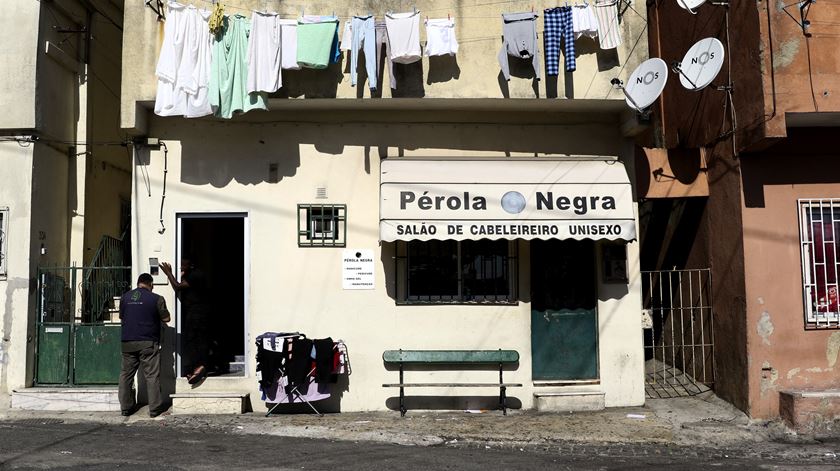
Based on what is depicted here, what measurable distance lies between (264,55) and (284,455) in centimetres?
482

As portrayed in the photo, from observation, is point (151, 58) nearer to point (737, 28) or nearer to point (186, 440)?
point (186, 440)

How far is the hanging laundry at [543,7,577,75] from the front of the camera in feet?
29.9

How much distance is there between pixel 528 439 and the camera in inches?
317

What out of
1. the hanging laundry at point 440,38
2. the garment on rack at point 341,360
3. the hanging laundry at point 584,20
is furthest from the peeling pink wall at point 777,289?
the garment on rack at point 341,360

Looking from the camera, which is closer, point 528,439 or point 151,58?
point 528,439

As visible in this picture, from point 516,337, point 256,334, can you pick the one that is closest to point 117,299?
point 256,334

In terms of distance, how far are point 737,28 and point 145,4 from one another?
7495 mm

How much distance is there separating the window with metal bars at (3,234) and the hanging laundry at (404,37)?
5560mm

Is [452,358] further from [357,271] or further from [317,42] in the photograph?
[317,42]

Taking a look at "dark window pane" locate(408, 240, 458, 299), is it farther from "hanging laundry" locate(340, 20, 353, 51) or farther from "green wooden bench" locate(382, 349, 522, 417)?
"hanging laundry" locate(340, 20, 353, 51)

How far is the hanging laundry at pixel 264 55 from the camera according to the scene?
8.95 m

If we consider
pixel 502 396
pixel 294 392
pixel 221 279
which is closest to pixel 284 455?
pixel 294 392

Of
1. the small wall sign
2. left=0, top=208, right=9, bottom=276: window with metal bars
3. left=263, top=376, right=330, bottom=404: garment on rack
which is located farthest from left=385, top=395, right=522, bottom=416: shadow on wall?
left=0, top=208, right=9, bottom=276: window with metal bars

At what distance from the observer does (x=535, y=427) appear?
8.53 m
